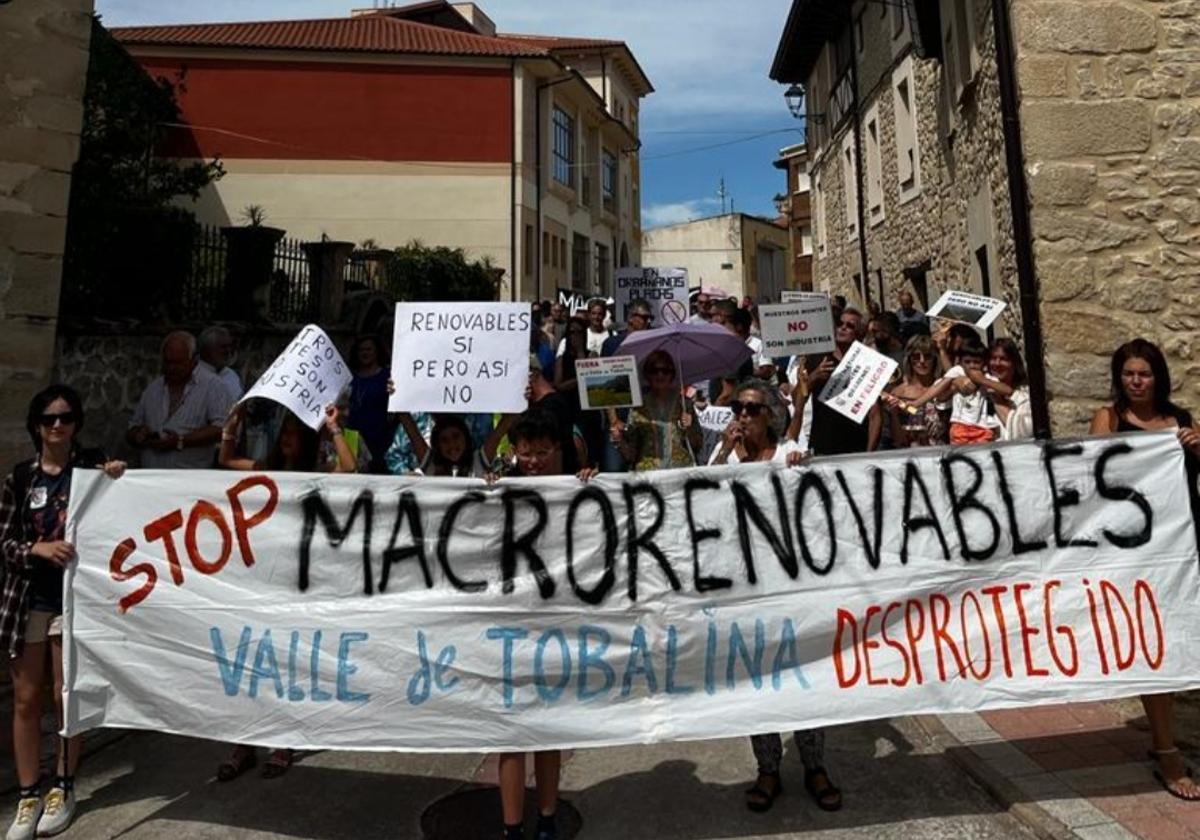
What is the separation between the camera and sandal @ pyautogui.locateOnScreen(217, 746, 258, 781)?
415 cm

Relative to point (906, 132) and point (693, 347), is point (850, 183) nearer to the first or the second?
point (906, 132)

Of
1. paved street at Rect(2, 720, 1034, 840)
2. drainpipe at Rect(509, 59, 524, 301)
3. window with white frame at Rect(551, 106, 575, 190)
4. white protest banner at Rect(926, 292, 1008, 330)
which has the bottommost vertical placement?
paved street at Rect(2, 720, 1034, 840)

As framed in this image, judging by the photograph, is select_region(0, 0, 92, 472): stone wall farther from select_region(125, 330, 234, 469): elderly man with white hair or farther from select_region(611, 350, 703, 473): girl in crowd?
select_region(611, 350, 703, 473): girl in crowd

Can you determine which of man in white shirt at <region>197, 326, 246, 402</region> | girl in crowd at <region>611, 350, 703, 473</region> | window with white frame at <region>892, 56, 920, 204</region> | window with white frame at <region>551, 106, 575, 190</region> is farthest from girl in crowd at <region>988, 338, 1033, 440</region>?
window with white frame at <region>551, 106, 575, 190</region>

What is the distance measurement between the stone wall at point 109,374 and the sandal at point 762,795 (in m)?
5.47

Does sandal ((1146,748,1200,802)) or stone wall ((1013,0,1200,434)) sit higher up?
stone wall ((1013,0,1200,434))

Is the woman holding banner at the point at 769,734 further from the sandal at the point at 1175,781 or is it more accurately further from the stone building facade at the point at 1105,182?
the stone building facade at the point at 1105,182

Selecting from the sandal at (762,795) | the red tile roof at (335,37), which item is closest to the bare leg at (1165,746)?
the sandal at (762,795)

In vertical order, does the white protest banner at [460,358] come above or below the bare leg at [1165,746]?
above

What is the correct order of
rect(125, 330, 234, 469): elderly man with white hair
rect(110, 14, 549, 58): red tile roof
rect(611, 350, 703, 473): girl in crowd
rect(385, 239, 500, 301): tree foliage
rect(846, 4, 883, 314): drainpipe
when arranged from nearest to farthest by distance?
rect(125, 330, 234, 469): elderly man with white hair → rect(611, 350, 703, 473): girl in crowd → rect(846, 4, 883, 314): drainpipe → rect(385, 239, 500, 301): tree foliage → rect(110, 14, 549, 58): red tile roof

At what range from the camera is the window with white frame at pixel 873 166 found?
16.9 m

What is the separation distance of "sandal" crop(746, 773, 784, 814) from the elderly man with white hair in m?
3.33

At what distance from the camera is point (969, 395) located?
5543mm

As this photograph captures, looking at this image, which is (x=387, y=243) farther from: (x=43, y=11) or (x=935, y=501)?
(x=935, y=501)
